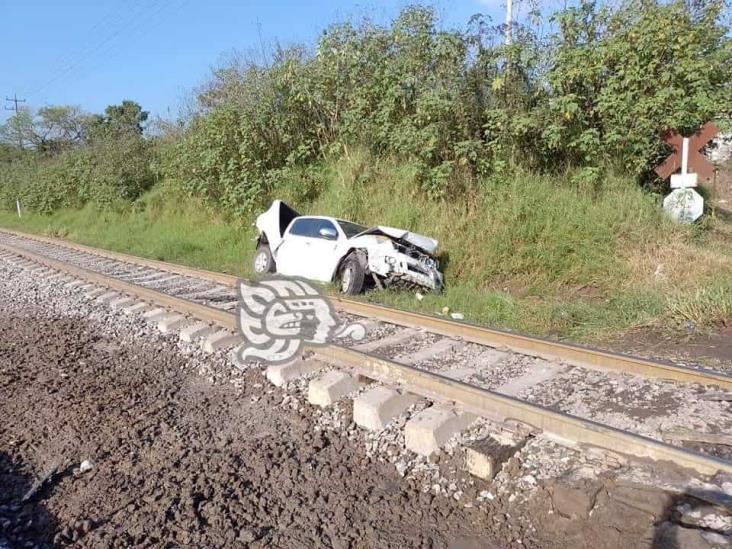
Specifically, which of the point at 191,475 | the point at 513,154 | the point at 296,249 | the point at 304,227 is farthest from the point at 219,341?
the point at 513,154

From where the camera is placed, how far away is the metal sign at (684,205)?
29.3 feet

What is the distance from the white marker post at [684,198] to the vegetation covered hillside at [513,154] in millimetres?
208

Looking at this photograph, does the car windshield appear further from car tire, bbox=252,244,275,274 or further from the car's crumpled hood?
car tire, bbox=252,244,275,274

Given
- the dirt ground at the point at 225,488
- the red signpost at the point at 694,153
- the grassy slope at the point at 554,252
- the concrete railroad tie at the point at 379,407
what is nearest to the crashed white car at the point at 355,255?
the grassy slope at the point at 554,252

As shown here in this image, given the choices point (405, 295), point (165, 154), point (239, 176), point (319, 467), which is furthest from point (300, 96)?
point (319, 467)

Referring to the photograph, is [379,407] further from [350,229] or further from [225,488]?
[350,229]

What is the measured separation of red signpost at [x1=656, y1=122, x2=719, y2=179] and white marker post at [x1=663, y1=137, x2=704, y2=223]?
111 mm

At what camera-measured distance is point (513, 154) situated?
1048cm

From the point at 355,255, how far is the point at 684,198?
17.7ft

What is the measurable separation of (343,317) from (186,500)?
4.03 metres

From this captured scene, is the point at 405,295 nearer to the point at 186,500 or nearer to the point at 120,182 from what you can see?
the point at 186,500

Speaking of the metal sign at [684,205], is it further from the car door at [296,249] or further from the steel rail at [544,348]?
the car door at [296,249]

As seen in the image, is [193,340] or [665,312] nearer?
[193,340]

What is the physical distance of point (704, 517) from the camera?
255cm
